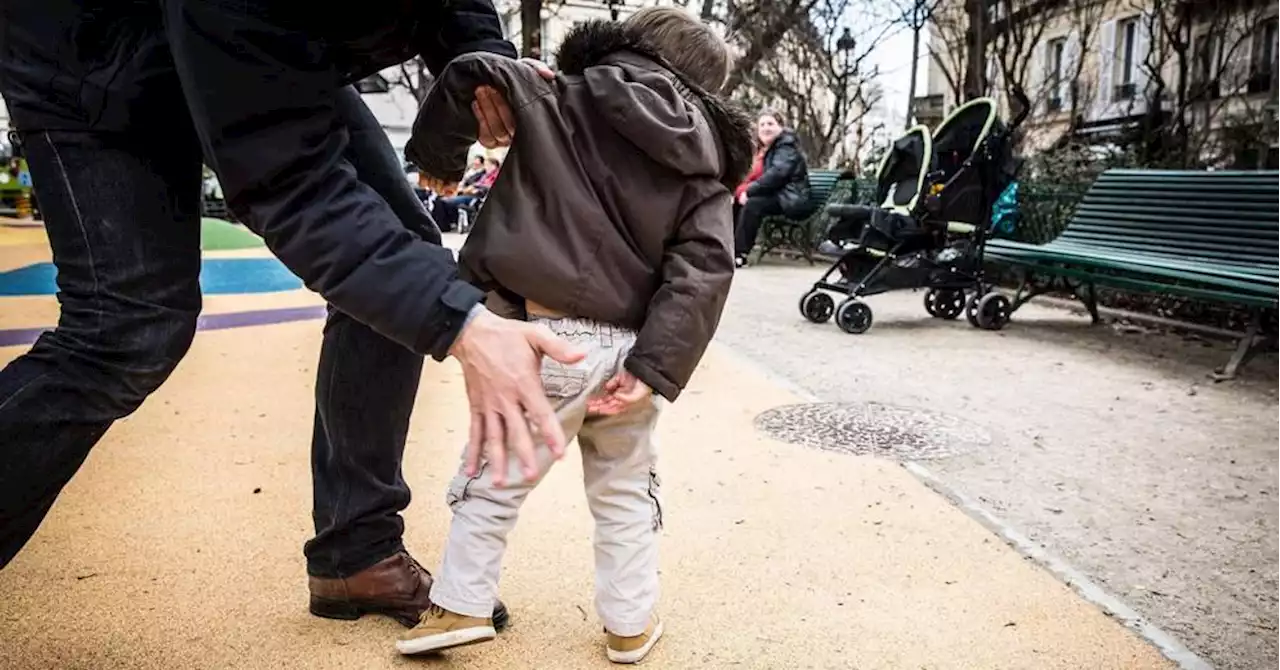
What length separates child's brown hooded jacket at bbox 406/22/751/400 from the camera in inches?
74.9

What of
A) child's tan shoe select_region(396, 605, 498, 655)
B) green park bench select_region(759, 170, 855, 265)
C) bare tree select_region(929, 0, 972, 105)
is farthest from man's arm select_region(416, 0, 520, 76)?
bare tree select_region(929, 0, 972, 105)

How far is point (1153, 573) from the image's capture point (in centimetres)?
259

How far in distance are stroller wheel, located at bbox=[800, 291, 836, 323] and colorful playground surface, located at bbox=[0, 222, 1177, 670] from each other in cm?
336

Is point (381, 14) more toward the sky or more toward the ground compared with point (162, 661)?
more toward the sky

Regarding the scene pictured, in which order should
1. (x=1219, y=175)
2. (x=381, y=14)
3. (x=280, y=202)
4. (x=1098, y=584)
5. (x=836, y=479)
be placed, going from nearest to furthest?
(x=280, y=202) → (x=381, y=14) → (x=1098, y=584) → (x=836, y=479) → (x=1219, y=175)

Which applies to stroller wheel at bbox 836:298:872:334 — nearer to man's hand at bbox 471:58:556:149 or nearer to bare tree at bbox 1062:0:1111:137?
man's hand at bbox 471:58:556:149

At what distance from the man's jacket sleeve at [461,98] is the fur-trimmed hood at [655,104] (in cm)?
13

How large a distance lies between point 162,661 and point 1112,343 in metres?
5.97

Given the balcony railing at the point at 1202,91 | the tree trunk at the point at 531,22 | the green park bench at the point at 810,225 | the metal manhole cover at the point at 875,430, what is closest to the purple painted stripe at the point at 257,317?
the metal manhole cover at the point at 875,430

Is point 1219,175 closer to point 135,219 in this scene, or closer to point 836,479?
point 836,479

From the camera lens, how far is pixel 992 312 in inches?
275

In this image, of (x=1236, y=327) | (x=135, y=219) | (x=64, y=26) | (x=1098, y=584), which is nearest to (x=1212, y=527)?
(x=1098, y=584)

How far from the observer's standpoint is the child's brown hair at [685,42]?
7.16 ft

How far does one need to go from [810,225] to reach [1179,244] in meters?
6.49
